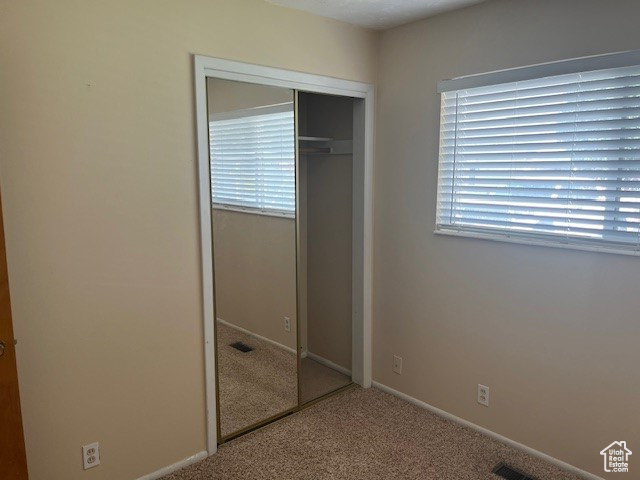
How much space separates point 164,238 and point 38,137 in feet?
2.28

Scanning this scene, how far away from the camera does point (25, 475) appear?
1865 mm

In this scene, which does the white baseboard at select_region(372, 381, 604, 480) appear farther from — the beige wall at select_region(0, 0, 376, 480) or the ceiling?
the ceiling

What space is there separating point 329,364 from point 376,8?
2.52 metres

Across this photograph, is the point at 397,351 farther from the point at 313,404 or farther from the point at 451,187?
the point at 451,187

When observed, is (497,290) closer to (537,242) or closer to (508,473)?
(537,242)

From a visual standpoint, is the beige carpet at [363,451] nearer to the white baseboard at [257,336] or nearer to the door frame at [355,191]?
the door frame at [355,191]

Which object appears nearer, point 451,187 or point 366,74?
point 451,187

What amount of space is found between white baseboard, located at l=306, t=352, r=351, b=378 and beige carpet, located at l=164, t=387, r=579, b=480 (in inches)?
19.6

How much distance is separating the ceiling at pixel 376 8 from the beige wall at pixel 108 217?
9.5 inches

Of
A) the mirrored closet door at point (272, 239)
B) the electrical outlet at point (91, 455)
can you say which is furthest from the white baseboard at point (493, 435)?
the electrical outlet at point (91, 455)

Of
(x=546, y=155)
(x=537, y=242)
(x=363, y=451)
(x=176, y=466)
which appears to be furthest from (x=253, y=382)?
(x=546, y=155)

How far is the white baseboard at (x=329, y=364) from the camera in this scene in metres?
3.65

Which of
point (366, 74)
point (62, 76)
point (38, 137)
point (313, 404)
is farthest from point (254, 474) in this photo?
point (366, 74)

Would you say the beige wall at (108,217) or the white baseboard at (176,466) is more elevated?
the beige wall at (108,217)
